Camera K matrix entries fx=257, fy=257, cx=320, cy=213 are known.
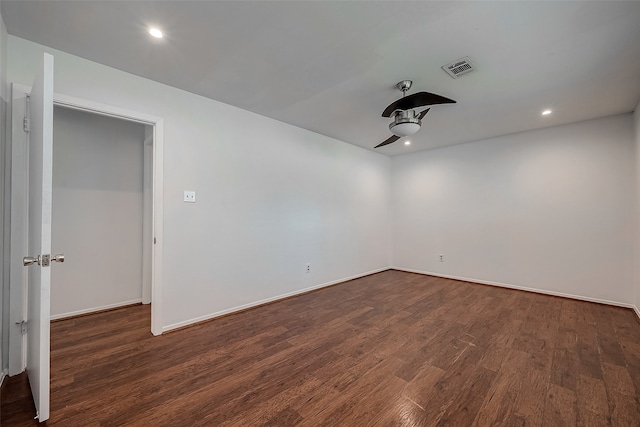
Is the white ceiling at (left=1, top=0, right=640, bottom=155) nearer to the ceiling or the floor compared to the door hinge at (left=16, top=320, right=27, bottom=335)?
nearer to the ceiling

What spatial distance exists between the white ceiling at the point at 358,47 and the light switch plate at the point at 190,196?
3.58 ft

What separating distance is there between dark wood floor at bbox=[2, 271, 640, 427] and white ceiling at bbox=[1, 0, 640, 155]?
2486 millimetres

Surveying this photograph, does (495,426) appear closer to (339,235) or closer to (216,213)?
(216,213)

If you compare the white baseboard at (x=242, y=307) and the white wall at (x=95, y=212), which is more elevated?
the white wall at (x=95, y=212)

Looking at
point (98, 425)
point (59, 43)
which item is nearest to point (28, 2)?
point (59, 43)

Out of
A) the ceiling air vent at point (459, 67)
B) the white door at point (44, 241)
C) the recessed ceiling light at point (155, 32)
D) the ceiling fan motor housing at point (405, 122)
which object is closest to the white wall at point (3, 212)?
the white door at point (44, 241)

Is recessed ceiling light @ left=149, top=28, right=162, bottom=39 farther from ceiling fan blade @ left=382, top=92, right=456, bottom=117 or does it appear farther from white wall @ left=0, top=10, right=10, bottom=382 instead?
ceiling fan blade @ left=382, top=92, right=456, bottom=117

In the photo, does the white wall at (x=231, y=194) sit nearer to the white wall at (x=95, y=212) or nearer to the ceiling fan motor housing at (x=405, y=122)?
the white wall at (x=95, y=212)

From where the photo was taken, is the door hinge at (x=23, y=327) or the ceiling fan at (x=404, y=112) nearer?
the door hinge at (x=23, y=327)

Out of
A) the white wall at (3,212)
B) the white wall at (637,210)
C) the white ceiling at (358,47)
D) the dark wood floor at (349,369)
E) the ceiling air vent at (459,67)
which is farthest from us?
the white wall at (637,210)

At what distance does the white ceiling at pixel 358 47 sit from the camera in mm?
1651

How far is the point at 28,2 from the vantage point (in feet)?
5.28

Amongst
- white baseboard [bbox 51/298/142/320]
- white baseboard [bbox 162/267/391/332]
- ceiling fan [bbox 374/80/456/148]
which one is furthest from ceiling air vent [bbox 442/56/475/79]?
white baseboard [bbox 51/298/142/320]

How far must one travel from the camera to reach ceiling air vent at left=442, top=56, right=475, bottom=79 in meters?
2.17
